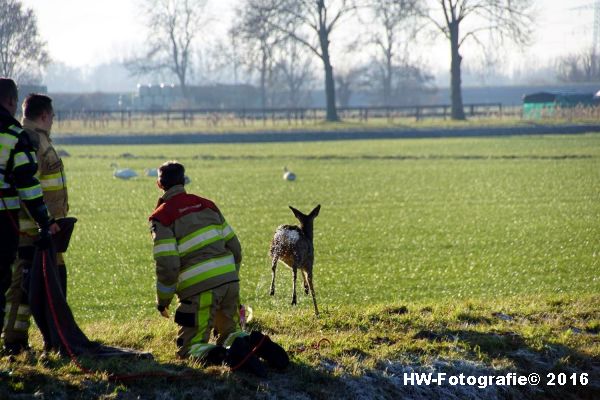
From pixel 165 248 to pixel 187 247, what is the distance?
21 centimetres

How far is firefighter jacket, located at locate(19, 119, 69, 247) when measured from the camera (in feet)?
24.5

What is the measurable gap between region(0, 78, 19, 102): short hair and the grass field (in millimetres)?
2081

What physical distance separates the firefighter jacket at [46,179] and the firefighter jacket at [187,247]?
3.35 feet

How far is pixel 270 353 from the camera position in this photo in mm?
7133

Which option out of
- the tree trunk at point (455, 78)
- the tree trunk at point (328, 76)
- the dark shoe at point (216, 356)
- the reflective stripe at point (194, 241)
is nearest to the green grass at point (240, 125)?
the tree trunk at point (328, 76)

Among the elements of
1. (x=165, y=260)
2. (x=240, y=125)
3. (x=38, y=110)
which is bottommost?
(x=240, y=125)

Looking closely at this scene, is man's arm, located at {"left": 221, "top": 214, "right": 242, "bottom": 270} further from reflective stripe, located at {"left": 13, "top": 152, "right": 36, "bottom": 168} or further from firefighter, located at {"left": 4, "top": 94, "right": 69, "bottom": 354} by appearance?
reflective stripe, located at {"left": 13, "top": 152, "right": 36, "bottom": 168}

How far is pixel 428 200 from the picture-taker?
23188mm

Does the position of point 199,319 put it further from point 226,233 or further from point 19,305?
point 19,305

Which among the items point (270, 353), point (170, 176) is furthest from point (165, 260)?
point (270, 353)

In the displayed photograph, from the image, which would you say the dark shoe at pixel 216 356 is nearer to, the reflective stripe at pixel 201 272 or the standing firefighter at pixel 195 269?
the standing firefighter at pixel 195 269

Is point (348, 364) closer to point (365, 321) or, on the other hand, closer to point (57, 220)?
point (365, 321)

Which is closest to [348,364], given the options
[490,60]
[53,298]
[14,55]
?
[53,298]

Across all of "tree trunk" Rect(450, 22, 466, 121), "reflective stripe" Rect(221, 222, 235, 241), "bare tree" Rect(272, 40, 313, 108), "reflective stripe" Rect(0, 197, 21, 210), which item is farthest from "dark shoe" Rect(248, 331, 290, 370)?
"bare tree" Rect(272, 40, 313, 108)
